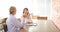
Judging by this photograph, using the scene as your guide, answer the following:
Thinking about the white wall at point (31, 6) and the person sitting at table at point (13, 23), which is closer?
the person sitting at table at point (13, 23)

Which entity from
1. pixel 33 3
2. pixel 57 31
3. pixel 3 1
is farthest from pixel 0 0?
pixel 57 31

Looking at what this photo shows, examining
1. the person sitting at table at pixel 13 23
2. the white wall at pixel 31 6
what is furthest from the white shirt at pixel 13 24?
the white wall at pixel 31 6

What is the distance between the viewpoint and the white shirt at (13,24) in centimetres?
238

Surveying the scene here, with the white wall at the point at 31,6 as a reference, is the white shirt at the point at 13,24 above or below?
below

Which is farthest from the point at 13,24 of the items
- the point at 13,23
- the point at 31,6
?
the point at 31,6

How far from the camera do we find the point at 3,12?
22.0ft

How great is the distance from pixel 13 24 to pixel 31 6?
14.1 ft

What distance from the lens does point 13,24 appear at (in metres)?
2.42

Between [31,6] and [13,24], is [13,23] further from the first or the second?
[31,6]

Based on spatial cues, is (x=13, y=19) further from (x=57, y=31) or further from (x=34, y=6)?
(x=34, y=6)

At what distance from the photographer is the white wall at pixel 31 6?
6.63 metres

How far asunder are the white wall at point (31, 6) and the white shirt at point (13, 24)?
4209mm

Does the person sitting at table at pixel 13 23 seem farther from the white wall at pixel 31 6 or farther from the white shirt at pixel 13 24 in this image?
the white wall at pixel 31 6

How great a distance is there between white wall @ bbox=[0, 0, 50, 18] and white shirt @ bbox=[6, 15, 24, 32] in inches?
166
